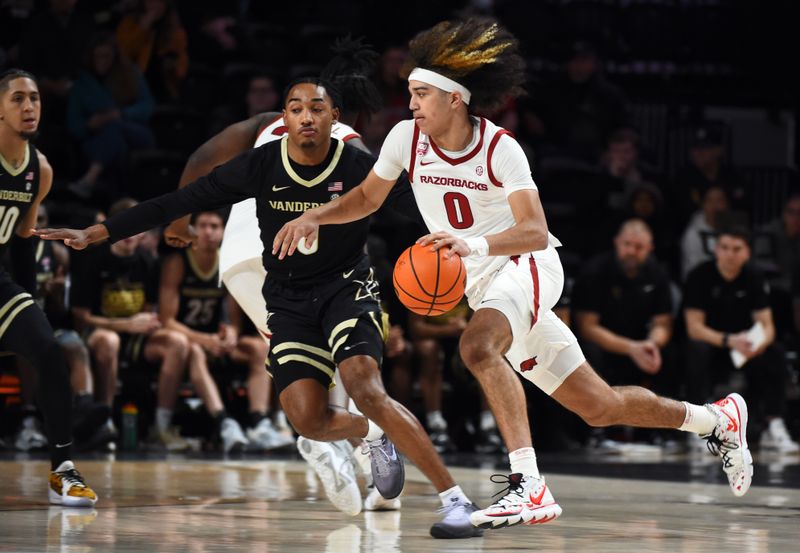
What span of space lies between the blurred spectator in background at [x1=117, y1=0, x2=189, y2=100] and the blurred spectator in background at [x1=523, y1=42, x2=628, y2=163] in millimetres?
3270

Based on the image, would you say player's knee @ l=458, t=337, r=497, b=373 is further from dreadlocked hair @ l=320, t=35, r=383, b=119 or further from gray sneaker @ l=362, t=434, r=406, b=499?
dreadlocked hair @ l=320, t=35, r=383, b=119

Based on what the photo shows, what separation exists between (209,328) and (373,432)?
4.16 metres

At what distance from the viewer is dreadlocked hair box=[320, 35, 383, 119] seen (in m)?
7.13

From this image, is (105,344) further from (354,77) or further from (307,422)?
(307,422)

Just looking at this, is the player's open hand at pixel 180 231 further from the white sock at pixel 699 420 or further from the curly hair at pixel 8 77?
the white sock at pixel 699 420

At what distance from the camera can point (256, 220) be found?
22.9 feet

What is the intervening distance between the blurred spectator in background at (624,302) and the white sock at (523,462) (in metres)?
5.22

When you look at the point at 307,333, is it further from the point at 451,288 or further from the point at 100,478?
the point at 100,478

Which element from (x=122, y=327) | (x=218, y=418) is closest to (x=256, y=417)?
(x=218, y=418)

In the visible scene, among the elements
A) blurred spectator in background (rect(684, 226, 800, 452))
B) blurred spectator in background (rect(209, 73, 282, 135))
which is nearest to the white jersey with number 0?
blurred spectator in background (rect(684, 226, 800, 452))

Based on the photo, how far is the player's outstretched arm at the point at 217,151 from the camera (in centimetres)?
668

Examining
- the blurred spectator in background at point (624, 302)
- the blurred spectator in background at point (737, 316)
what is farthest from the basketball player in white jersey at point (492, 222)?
the blurred spectator in background at point (737, 316)

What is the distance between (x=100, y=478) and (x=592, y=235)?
18.5 feet

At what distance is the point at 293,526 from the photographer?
18.9 ft
